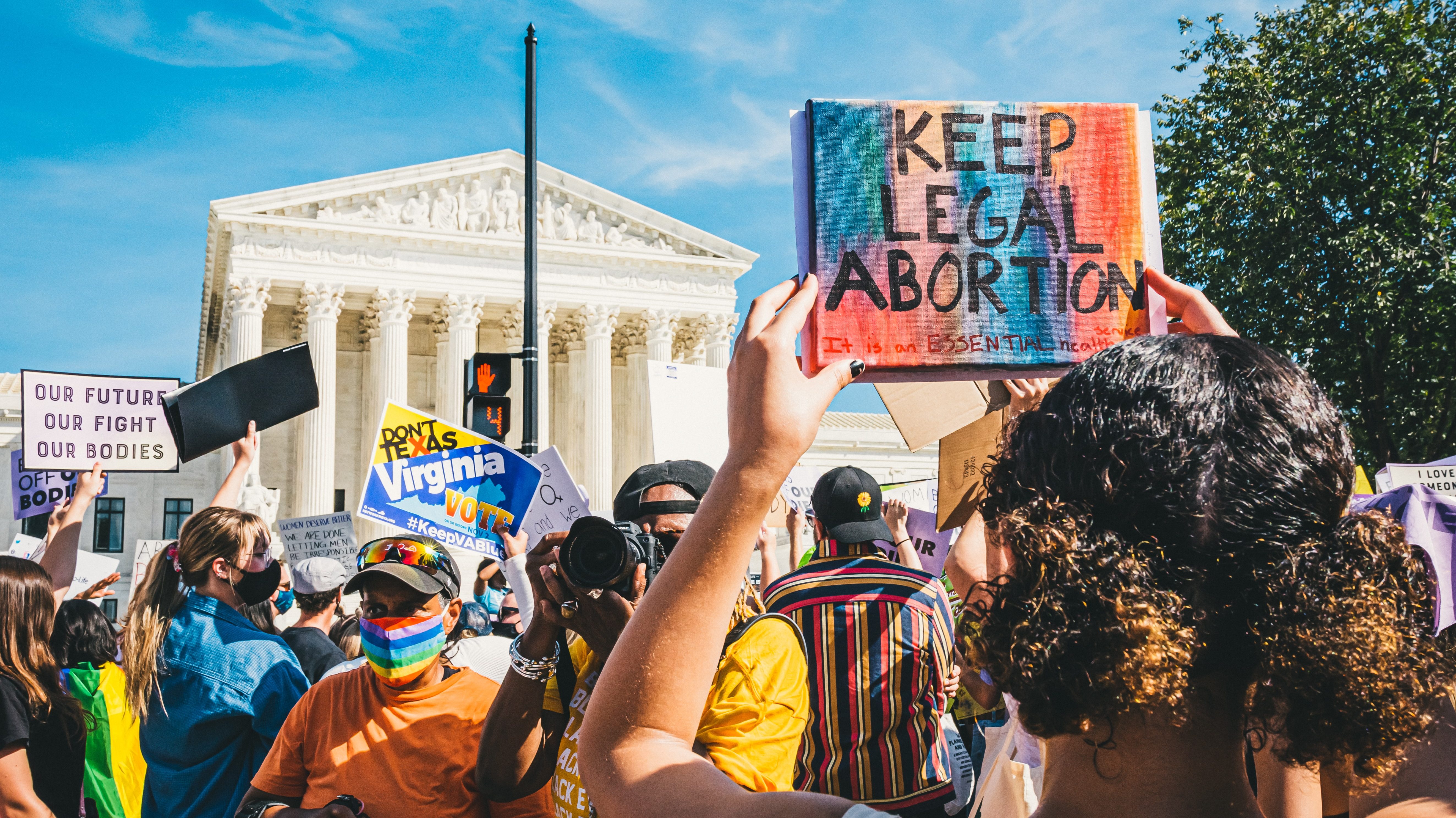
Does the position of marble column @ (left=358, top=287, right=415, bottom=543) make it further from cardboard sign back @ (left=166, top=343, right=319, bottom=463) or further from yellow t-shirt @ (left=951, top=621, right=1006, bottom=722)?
yellow t-shirt @ (left=951, top=621, right=1006, bottom=722)

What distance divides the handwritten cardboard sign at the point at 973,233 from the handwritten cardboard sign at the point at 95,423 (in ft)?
18.6

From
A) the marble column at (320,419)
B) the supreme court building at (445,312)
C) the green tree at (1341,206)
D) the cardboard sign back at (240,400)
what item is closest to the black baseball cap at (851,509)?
the cardboard sign back at (240,400)

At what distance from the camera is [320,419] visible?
125 ft

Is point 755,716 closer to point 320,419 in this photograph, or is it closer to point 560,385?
point 320,419

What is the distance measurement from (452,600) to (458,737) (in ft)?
1.62

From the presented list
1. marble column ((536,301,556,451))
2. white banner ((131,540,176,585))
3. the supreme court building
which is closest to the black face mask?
white banner ((131,540,176,585))

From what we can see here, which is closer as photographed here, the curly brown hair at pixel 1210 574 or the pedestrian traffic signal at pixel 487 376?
the curly brown hair at pixel 1210 574

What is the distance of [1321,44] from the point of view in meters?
16.7

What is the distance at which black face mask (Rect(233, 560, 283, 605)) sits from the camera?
420cm

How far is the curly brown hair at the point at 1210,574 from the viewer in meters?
1.01

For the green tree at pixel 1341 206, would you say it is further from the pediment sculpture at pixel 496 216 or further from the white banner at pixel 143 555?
the pediment sculpture at pixel 496 216

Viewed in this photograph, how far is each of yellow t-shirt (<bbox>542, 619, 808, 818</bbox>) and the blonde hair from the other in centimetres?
201

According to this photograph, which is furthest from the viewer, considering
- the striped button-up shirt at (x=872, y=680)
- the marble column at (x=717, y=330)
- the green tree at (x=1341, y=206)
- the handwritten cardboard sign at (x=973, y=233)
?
the marble column at (x=717, y=330)

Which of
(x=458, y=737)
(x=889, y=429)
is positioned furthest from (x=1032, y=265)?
(x=889, y=429)
